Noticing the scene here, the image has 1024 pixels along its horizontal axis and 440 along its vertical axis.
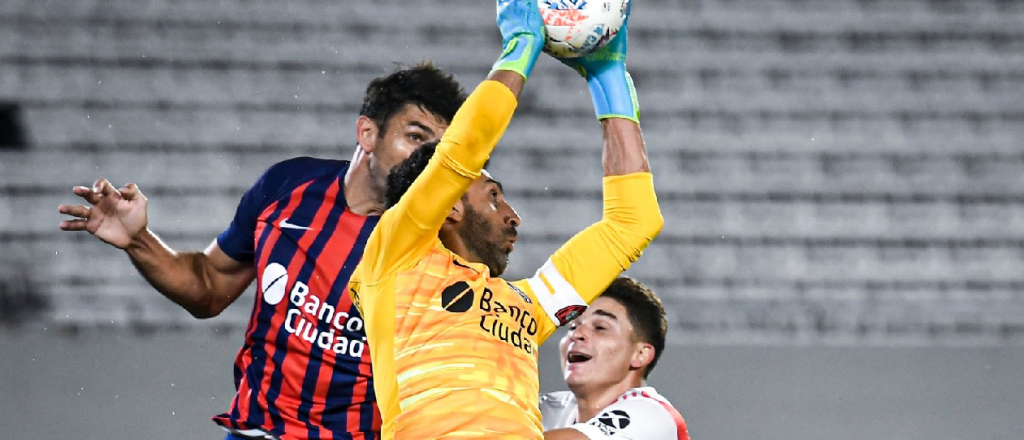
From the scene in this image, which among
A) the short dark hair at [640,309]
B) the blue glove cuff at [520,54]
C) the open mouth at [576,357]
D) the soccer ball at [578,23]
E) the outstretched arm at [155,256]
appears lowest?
the open mouth at [576,357]

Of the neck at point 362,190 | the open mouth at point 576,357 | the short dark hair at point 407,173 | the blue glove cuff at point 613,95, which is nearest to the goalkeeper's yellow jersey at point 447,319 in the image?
the short dark hair at point 407,173

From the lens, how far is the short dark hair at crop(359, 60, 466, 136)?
12.0 ft

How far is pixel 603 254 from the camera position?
119 inches

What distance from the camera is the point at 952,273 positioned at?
752cm

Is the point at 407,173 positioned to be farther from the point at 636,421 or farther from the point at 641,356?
the point at 641,356

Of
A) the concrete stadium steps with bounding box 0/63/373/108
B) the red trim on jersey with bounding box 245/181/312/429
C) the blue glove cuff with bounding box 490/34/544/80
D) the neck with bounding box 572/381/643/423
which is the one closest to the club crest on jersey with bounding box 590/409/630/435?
the neck with bounding box 572/381/643/423

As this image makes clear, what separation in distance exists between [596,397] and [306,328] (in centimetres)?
122

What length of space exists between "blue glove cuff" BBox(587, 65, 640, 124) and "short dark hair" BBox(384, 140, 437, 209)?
439mm

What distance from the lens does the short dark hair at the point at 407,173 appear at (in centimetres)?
301

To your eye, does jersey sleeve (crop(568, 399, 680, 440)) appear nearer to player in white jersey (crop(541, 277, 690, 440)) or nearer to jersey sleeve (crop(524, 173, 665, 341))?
player in white jersey (crop(541, 277, 690, 440))

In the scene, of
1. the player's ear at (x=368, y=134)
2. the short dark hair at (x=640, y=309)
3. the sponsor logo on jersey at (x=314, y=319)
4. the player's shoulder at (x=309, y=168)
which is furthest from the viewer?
the short dark hair at (x=640, y=309)

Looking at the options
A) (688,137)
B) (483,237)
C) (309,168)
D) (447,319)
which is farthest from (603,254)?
(688,137)

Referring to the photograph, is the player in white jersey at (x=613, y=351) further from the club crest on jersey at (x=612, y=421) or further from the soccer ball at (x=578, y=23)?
the soccer ball at (x=578, y=23)

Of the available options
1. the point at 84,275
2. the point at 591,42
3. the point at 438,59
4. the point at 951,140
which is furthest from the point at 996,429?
the point at 84,275
